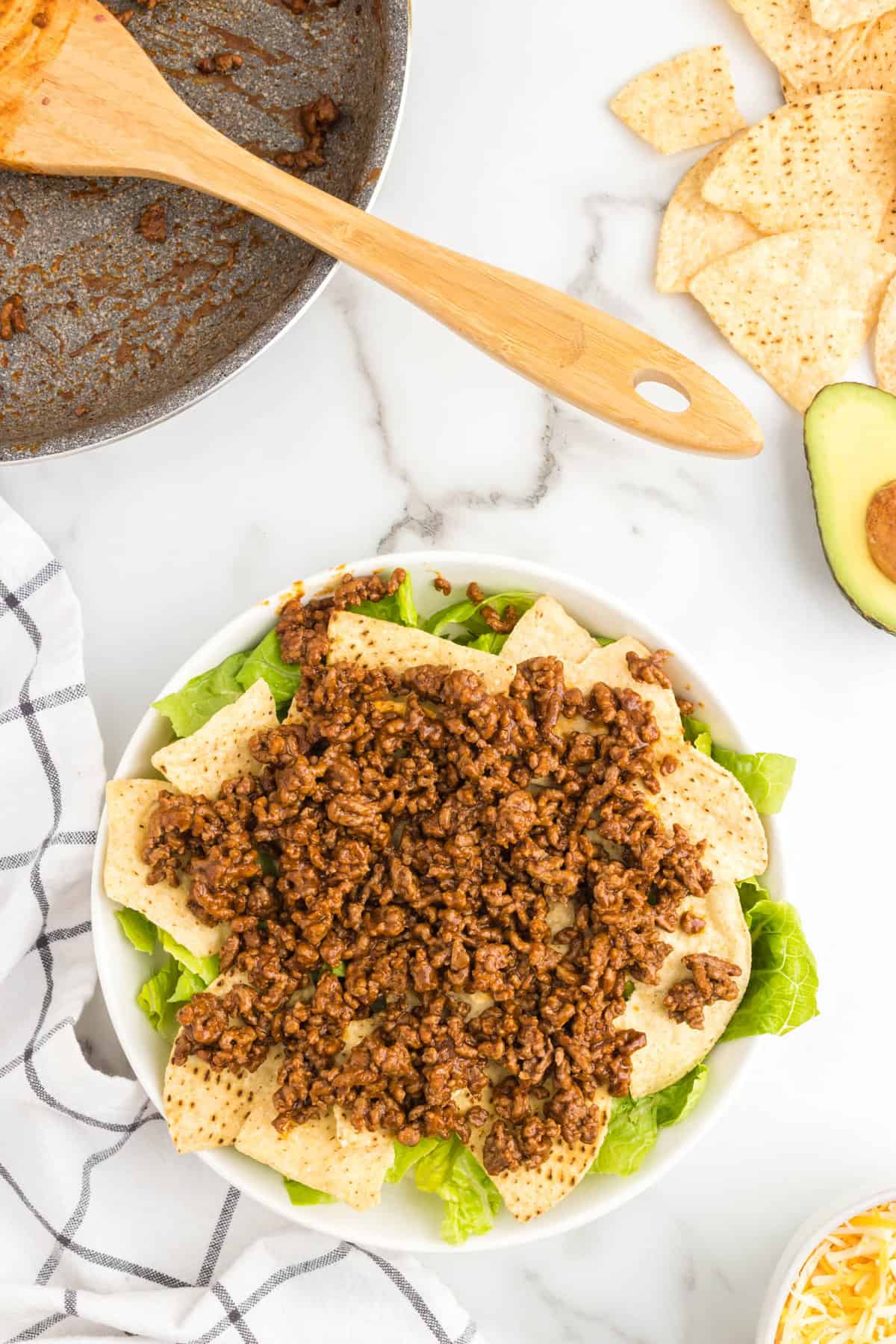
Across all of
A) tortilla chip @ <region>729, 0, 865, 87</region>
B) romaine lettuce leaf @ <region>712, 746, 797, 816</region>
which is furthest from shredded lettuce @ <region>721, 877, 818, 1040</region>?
tortilla chip @ <region>729, 0, 865, 87</region>

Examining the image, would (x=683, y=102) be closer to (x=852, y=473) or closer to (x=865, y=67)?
(x=865, y=67)

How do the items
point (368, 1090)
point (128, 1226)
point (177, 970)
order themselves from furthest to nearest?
point (128, 1226) < point (177, 970) < point (368, 1090)

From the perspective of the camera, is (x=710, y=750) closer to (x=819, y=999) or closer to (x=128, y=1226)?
(x=819, y=999)

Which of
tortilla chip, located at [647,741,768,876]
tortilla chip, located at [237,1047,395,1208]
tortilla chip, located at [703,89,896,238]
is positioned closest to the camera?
tortilla chip, located at [237,1047,395,1208]

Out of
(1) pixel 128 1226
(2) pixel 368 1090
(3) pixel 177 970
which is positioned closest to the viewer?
(2) pixel 368 1090

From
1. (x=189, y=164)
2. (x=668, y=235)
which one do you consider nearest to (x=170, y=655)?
(x=189, y=164)

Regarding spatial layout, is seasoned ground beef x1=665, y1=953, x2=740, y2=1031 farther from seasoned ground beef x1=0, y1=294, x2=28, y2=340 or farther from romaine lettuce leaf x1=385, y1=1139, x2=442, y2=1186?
seasoned ground beef x1=0, y1=294, x2=28, y2=340

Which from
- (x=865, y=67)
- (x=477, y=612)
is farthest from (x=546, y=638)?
(x=865, y=67)
